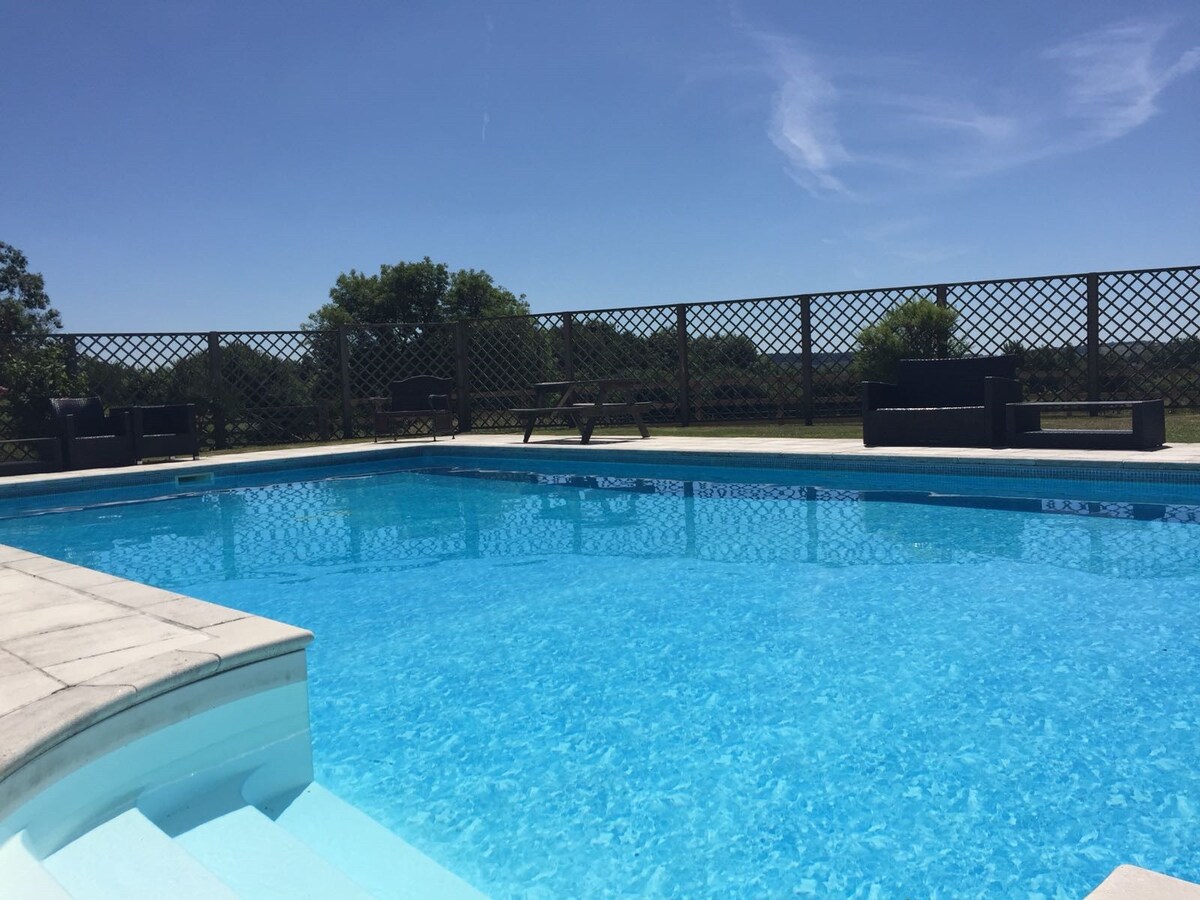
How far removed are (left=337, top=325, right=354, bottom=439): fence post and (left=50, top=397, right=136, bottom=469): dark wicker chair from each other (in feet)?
10.4

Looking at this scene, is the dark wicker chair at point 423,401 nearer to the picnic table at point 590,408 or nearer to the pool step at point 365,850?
the picnic table at point 590,408

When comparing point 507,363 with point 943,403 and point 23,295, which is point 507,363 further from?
point 23,295

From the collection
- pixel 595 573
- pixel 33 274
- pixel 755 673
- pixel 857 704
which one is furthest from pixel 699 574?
pixel 33 274

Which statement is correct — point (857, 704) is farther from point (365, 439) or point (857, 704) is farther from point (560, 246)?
point (560, 246)

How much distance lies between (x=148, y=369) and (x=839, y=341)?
7538 mm

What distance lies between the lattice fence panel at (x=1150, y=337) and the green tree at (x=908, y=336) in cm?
150

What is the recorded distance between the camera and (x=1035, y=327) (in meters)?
8.65

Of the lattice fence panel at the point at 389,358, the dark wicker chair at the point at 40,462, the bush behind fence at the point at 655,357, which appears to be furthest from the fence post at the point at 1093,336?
the dark wicker chair at the point at 40,462

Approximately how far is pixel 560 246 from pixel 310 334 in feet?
16.2

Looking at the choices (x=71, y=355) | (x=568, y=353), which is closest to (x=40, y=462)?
(x=71, y=355)

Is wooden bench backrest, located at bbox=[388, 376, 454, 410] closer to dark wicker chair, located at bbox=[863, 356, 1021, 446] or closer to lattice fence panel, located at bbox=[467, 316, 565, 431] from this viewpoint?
lattice fence panel, located at bbox=[467, 316, 565, 431]

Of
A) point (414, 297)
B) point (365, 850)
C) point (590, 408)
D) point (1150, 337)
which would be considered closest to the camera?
point (365, 850)

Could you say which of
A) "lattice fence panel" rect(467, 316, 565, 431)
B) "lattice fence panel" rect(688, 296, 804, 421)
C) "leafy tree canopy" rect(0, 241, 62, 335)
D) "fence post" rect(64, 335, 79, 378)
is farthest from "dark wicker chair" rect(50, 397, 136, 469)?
"leafy tree canopy" rect(0, 241, 62, 335)

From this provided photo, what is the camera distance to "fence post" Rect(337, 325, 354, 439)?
34.4 ft
